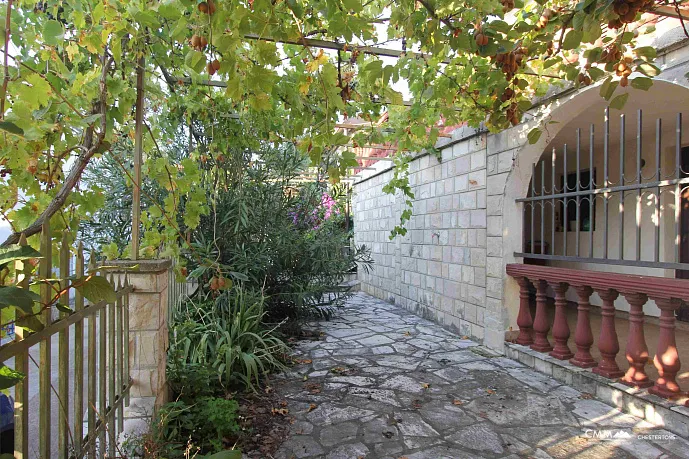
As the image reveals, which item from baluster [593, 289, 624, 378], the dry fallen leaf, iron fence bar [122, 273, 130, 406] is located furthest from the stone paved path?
iron fence bar [122, 273, 130, 406]

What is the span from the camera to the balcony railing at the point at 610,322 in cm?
263

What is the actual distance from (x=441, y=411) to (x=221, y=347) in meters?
1.75

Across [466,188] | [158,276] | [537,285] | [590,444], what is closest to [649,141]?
[466,188]

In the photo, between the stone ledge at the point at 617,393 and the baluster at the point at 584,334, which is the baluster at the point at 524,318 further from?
the baluster at the point at 584,334

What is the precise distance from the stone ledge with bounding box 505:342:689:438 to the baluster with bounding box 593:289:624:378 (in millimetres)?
74

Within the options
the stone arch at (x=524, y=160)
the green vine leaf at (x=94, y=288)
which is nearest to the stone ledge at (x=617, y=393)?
the stone arch at (x=524, y=160)

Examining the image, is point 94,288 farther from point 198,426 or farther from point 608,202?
point 608,202

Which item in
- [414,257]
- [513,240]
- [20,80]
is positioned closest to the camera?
[20,80]

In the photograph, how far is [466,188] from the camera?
482 centimetres

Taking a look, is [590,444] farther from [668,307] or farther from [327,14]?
[327,14]

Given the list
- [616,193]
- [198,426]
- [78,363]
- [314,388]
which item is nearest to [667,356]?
[314,388]

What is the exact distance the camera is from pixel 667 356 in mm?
2623

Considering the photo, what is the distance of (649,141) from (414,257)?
3.40 metres

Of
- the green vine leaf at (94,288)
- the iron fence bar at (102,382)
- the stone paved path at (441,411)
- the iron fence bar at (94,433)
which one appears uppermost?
the green vine leaf at (94,288)
